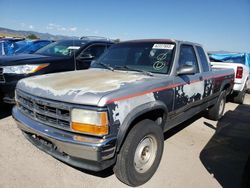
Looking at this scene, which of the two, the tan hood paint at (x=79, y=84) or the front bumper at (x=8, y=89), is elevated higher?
the tan hood paint at (x=79, y=84)

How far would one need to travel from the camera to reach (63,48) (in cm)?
618

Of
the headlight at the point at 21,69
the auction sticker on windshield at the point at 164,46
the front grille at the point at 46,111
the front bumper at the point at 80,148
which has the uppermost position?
the auction sticker on windshield at the point at 164,46

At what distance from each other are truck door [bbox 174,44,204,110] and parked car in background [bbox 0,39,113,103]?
281 cm

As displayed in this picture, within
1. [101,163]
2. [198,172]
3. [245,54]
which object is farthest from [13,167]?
[245,54]

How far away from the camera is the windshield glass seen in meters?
5.99

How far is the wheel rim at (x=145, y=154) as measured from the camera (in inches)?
116

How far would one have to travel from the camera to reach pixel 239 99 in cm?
777

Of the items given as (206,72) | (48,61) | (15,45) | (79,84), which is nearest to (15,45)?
(15,45)

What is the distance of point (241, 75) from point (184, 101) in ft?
13.5

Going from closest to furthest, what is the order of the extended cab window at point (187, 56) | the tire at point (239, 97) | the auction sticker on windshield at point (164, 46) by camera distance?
the auction sticker on windshield at point (164, 46) < the extended cab window at point (187, 56) < the tire at point (239, 97)

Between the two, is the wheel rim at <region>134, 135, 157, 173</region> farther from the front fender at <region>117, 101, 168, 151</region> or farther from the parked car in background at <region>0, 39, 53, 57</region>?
the parked car in background at <region>0, 39, 53, 57</region>

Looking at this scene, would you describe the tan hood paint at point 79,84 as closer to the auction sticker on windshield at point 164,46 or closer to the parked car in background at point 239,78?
the auction sticker on windshield at point 164,46

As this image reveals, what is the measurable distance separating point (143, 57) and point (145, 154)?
1.52 metres

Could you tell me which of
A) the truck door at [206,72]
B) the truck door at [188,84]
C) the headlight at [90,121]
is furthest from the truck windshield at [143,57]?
the headlight at [90,121]
